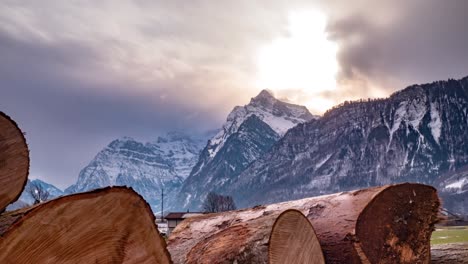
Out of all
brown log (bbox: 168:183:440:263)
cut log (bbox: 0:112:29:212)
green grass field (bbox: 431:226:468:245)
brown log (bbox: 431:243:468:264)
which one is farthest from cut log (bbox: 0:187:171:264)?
green grass field (bbox: 431:226:468:245)

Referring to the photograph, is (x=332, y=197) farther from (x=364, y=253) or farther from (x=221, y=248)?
(x=221, y=248)

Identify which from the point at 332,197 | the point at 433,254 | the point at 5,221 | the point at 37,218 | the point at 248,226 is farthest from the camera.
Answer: the point at 433,254

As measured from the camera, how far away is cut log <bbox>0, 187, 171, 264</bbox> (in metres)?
2.81

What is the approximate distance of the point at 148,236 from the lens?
11.8 feet

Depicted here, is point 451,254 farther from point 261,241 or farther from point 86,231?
point 86,231

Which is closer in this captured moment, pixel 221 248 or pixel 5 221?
pixel 5 221

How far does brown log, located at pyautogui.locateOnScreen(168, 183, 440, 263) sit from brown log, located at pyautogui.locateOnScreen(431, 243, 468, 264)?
68cm

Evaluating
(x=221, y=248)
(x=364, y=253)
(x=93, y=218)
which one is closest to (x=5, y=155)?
(x=93, y=218)

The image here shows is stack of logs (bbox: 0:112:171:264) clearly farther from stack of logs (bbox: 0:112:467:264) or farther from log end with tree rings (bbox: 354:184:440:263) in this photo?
log end with tree rings (bbox: 354:184:440:263)

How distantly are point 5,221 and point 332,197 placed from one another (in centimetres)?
443

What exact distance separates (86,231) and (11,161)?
1.67 meters

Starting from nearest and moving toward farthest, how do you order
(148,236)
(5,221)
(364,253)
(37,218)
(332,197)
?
(37,218)
(5,221)
(148,236)
(364,253)
(332,197)

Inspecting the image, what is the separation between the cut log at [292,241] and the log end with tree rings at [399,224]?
0.98 meters

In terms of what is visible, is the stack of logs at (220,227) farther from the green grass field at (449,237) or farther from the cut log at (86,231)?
the green grass field at (449,237)
